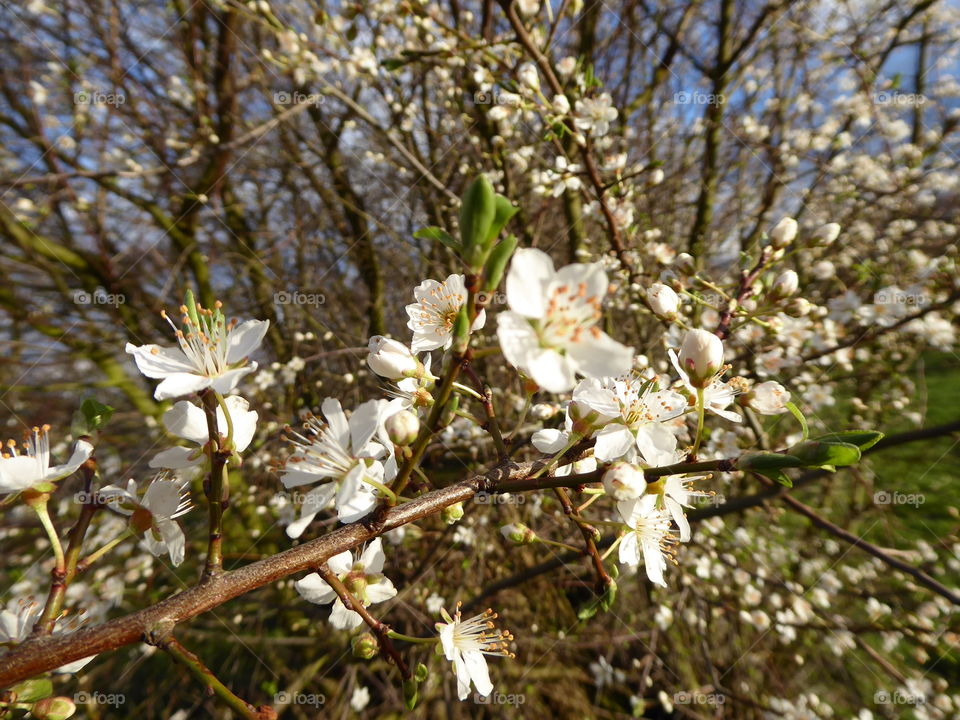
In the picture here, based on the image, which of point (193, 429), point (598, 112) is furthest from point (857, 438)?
point (598, 112)

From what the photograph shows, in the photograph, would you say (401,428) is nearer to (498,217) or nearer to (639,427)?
(498,217)

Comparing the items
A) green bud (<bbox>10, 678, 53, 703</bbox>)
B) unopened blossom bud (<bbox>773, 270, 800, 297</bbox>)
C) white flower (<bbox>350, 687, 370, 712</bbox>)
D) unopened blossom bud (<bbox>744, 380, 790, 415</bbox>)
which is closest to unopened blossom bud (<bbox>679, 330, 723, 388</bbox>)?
unopened blossom bud (<bbox>744, 380, 790, 415</bbox>)

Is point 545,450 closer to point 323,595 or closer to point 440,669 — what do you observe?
point 323,595

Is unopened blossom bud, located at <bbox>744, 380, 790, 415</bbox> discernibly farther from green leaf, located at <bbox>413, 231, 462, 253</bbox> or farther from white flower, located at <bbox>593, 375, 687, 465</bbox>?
green leaf, located at <bbox>413, 231, 462, 253</bbox>

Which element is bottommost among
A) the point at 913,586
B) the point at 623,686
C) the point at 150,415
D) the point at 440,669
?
the point at 623,686

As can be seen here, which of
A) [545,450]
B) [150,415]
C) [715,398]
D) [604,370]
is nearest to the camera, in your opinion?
[604,370]

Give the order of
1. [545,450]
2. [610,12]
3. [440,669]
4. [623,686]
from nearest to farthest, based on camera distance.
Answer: [545,450], [440,669], [623,686], [610,12]

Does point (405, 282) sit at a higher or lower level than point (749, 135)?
lower

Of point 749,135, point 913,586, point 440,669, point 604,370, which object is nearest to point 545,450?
point 604,370
